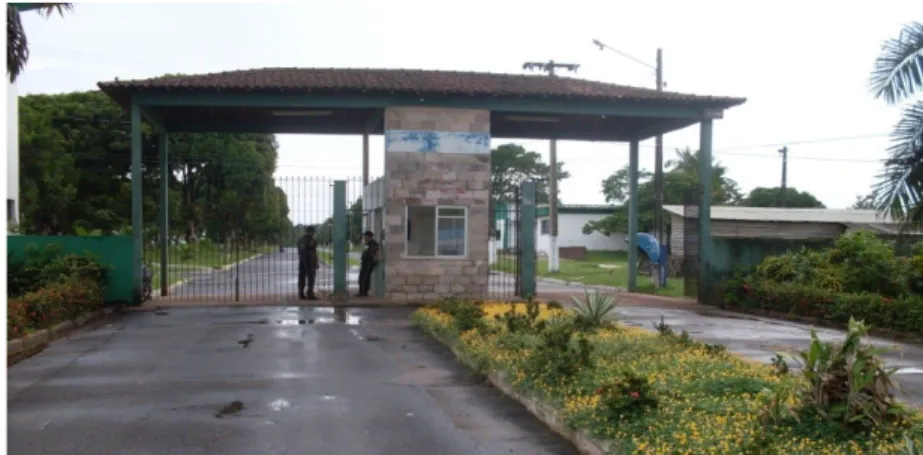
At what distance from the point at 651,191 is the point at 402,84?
29.6m

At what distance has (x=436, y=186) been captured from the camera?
19.5 m

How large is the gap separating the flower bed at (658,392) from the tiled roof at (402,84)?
30.7ft

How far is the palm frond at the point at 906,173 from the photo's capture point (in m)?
13.8

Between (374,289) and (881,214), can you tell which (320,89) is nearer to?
(374,289)

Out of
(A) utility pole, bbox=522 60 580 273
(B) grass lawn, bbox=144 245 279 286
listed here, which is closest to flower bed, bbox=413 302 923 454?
(B) grass lawn, bbox=144 245 279 286

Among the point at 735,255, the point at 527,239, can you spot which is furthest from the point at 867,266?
the point at 527,239

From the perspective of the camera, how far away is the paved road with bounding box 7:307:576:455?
265 inches

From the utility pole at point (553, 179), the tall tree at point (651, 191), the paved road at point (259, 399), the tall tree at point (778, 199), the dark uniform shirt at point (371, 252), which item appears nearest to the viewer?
the paved road at point (259, 399)

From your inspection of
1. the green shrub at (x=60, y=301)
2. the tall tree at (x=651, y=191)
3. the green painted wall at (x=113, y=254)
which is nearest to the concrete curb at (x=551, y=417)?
the green shrub at (x=60, y=301)

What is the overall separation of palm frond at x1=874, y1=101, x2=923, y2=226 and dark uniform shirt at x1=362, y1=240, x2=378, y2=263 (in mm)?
10931

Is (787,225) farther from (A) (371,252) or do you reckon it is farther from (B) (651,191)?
(A) (371,252)

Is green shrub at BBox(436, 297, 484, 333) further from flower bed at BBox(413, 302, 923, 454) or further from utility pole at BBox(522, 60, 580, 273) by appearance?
utility pole at BBox(522, 60, 580, 273)

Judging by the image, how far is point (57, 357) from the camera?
11.2 meters

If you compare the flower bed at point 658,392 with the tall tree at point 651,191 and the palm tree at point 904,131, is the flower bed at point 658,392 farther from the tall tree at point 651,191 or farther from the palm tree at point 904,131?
the tall tree at point 651,191
